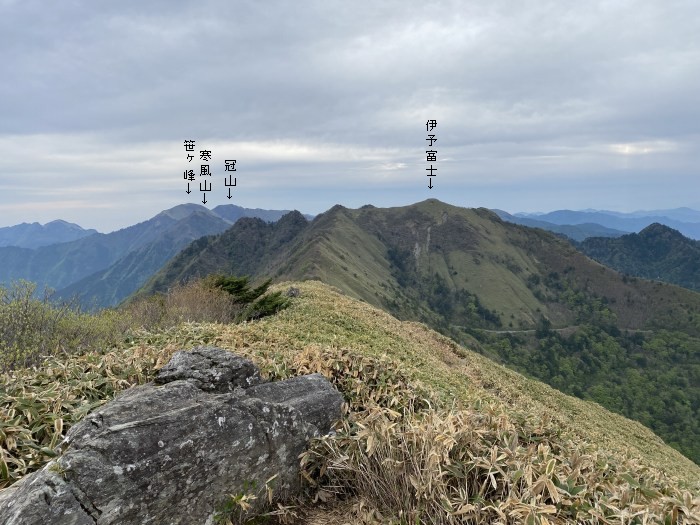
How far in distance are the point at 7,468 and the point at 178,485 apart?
2441 mm

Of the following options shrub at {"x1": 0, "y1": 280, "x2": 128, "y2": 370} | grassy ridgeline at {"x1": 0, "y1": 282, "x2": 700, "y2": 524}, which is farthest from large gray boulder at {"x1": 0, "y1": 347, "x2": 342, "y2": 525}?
shrub at {"x1": 0, "y1": 280, "x2": 128, "y2": 370}

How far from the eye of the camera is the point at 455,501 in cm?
571

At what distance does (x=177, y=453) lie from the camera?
5.83 m

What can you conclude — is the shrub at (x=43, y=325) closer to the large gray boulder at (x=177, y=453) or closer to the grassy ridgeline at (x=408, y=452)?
the grassy ridgeline at (x=408, y=452)

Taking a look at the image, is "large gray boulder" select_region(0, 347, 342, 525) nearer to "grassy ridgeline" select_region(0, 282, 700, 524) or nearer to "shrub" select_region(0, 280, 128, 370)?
"grassy ridgeline" select_region(0, 282, 700, 524)

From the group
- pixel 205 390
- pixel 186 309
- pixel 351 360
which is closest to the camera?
pixel 205 390

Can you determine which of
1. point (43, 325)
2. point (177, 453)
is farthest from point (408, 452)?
point (43, 325)

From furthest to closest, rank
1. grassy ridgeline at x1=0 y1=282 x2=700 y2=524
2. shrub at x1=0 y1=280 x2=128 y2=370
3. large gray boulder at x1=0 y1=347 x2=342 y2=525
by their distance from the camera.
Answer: shrub at x1=0 y1=280 x2=128 y2=370
grassy ridgeline at x1=0 y1=282 x2=700 y2=524
large gray boulder at x1=0 y1=347 x2=342 y2=525

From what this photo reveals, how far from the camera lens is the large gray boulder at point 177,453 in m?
5.01

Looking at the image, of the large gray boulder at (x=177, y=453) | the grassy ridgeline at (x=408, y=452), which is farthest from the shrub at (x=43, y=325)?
the large gray boulder at (x=177, y=453)

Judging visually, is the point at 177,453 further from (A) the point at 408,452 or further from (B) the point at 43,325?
(B) the point at 43,325

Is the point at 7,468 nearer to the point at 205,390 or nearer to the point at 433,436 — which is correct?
the point at 205,390

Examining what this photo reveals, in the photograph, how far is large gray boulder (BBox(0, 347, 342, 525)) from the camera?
5.01 metres

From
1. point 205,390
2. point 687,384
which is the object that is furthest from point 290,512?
point 687,384
